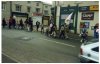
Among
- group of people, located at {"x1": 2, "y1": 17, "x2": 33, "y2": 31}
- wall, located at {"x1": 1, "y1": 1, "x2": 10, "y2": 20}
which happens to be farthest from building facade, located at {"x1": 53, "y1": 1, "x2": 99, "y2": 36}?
wall, located at {"x1": 1, "y1": 1, "x2": 10, "y2": 20}

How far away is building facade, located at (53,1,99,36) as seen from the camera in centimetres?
2358

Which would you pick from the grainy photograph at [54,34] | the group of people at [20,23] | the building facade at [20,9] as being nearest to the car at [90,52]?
the grainy photograph at [54,34]

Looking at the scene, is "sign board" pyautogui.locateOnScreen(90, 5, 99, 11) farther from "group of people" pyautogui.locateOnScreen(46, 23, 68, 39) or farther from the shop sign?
"group of people" pyautogui.locateOnScreen(46, 23, 68, 39)

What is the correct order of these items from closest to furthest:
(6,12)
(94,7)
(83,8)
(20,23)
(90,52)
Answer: (90,52)
(94,7)
(83,8)
(20,23)
(6,12)

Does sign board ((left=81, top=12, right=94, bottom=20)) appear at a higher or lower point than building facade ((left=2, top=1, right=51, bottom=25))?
lower

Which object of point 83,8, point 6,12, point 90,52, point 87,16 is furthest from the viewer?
point 6,12

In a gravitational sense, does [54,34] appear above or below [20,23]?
below

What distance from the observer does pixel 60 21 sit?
90.6 ft

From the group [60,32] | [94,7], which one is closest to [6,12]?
[94,7]

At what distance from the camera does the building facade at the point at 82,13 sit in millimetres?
23584

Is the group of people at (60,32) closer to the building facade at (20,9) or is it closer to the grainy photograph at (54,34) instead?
the grainy photograph at (54,34)

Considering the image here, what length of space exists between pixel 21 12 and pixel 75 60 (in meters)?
38.2

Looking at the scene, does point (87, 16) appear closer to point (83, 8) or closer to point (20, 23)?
point (83, 8)

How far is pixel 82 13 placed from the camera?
81.7 feet
